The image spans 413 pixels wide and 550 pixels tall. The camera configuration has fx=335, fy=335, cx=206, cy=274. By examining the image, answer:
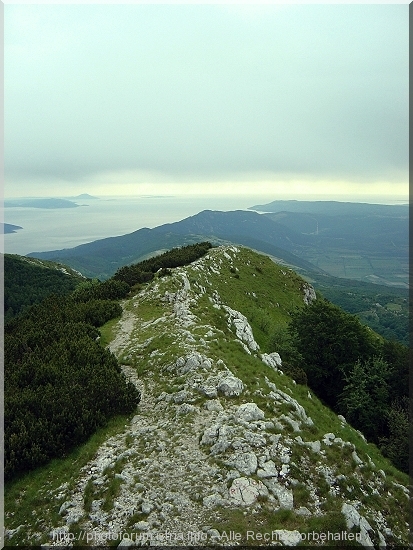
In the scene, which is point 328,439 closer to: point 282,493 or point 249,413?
point 249,413

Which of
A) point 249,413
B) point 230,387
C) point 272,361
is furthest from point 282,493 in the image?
point 272,361

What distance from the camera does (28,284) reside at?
330 feet

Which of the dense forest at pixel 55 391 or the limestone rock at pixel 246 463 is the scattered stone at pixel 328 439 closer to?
the limestone rock at pixel 246 463

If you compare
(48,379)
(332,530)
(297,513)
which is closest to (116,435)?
(48,379)

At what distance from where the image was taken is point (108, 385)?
1584cm

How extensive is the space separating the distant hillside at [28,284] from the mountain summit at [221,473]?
80.1 meters

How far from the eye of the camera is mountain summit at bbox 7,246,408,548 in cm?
953

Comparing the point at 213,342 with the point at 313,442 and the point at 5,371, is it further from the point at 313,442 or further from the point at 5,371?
the point at 5,371

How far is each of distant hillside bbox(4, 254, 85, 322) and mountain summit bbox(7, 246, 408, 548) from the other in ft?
263

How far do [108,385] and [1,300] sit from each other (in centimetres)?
8564

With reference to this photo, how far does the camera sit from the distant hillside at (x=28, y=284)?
89.9m

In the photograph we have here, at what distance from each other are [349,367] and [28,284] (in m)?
98.1

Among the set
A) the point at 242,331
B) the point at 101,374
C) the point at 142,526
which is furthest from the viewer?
the point at 242,331

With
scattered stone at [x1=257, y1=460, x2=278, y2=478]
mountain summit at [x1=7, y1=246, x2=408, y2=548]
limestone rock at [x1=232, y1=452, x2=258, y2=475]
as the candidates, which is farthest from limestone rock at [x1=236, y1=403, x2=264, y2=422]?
scattered stone at [x1=257, y1=460, x2=278, y2=478]
